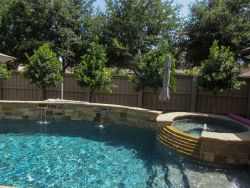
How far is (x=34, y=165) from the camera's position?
578cm

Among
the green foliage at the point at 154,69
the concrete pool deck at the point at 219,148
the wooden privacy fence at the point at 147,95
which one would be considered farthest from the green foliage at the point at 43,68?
the concrete pool deck at the point at 219,148

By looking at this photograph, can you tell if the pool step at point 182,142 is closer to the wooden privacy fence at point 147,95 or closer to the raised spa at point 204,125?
the raised spa at point 204,125

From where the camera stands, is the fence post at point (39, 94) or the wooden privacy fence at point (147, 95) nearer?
the wooden privacy fence at point (147, 95)

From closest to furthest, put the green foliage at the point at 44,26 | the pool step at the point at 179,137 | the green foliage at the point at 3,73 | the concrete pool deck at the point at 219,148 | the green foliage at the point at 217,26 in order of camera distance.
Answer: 1. the concrete pool deck at the point at 219,148
2. the pool step at the point at 179,137
3. the green foliage at the point at 3,73
4. the green foliage at the point at 217,26
5. the green foliage at the point at 44,26

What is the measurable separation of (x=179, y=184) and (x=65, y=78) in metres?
9.71

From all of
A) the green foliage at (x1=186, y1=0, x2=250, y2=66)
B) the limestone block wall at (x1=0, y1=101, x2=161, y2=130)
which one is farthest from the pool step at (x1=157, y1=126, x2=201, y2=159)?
the green foliage at (x1=186, y1=0, x2=250, y2=66)

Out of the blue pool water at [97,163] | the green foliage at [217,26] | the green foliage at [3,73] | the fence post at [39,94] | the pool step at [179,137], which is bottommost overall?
the blue pool water at [97,163]

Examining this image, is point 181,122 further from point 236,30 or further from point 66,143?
point 236,30

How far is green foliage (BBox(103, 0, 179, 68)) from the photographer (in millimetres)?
14547

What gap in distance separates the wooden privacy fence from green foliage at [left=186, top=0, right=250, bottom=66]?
9.82 ft

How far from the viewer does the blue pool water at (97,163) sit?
509 centimetres

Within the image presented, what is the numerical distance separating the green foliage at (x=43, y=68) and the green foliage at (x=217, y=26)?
25.2 ft

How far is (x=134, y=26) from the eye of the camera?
14422 mm

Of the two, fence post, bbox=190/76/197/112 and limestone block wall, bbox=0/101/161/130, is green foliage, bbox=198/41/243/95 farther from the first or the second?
limestone block wall, bbox=0/101/161/130
